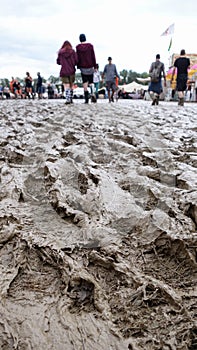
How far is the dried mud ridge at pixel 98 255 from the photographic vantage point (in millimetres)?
935

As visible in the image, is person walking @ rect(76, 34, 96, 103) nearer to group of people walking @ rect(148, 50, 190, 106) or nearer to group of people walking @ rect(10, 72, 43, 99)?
group of people walking @ rect(148, 50, 190, 106)

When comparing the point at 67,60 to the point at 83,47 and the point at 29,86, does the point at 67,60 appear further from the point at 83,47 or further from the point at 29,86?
the point at 29,86

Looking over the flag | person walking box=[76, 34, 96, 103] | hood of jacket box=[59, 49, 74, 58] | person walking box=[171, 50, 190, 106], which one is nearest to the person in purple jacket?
hood of jacket box=[59, 49, 74, 58]

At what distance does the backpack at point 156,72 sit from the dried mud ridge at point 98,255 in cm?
829

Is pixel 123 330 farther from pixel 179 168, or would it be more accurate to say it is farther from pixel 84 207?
pixel 179 168

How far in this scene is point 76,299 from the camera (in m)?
1.06

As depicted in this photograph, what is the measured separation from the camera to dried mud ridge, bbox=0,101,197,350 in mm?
935

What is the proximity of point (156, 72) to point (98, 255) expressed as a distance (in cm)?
973

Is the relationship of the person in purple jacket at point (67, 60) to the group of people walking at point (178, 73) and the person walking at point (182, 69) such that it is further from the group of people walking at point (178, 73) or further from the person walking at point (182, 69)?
the person walking at point (182, 69)

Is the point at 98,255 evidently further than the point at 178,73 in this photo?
No

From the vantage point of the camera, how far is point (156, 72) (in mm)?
10086

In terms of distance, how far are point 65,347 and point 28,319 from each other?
16 cm

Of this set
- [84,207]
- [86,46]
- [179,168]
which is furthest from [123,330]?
[86,46]

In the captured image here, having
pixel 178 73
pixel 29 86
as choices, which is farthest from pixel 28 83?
pixel 178 73
